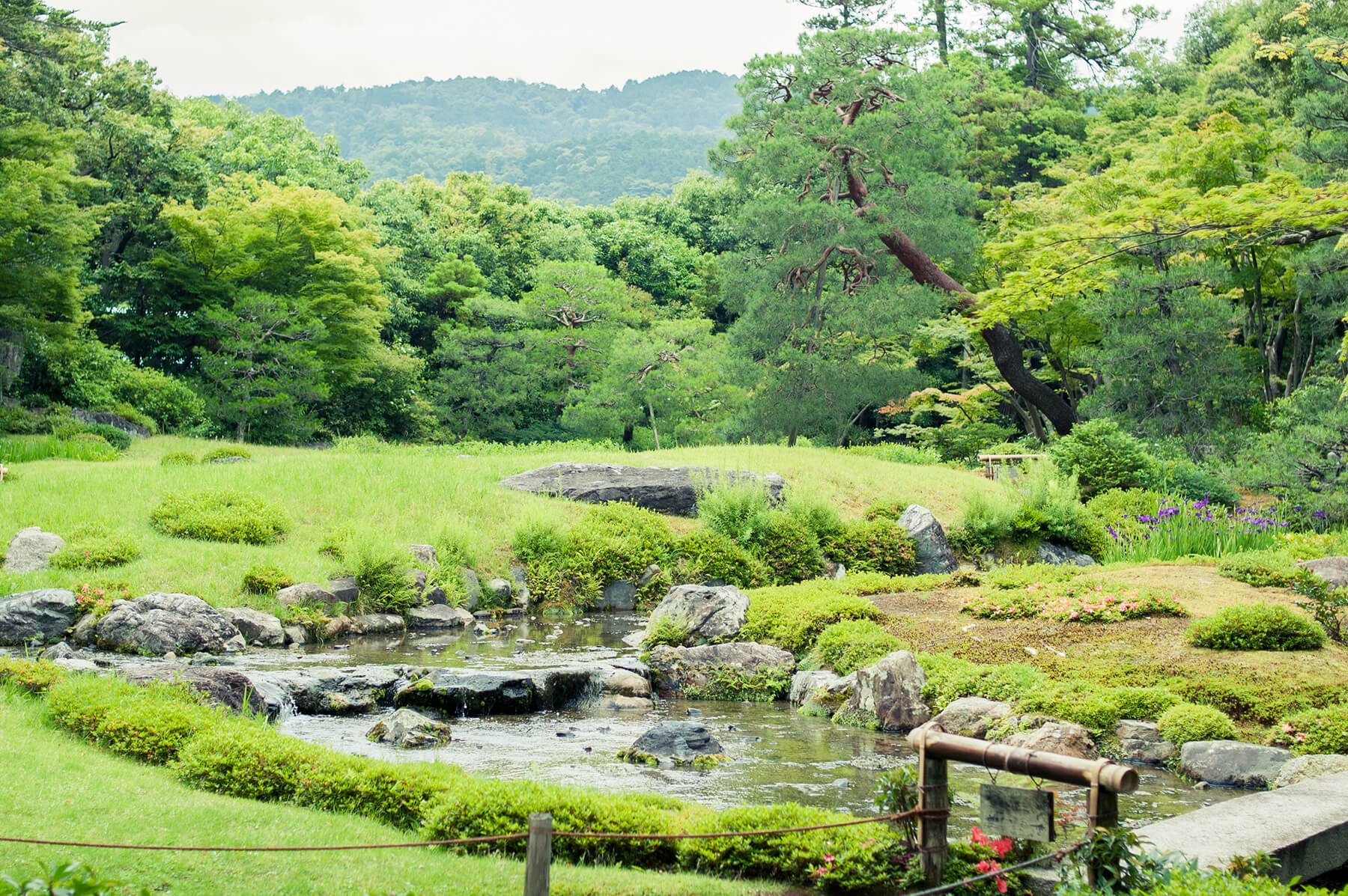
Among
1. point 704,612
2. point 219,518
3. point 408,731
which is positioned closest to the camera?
point 408,731

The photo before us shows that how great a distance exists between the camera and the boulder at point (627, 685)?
8.69m

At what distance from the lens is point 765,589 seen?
11570 millimetres

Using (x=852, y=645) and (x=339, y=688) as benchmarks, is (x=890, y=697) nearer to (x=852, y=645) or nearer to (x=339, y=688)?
(x=852, y=645)

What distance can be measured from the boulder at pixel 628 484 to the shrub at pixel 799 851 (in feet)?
37.7

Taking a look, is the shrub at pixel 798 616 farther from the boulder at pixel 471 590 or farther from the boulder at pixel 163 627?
the boulder at pixel 163 627

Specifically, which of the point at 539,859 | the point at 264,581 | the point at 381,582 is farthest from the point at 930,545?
the point at 539,859

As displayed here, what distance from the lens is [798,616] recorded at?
1006 centimetres

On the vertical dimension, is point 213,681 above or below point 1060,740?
above

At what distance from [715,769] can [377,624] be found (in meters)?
6.19

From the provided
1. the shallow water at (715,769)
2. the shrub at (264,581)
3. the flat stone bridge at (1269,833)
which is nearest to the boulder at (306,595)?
the shrub at (264,581)

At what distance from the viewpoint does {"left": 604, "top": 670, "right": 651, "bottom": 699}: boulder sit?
342 inches

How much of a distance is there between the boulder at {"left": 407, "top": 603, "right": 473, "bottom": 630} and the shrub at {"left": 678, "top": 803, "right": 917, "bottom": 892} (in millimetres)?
8004

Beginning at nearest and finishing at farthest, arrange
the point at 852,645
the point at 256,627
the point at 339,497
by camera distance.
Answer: the point at 852,645
the point at 256,627
the point at 339,497

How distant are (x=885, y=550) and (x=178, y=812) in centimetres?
1137
